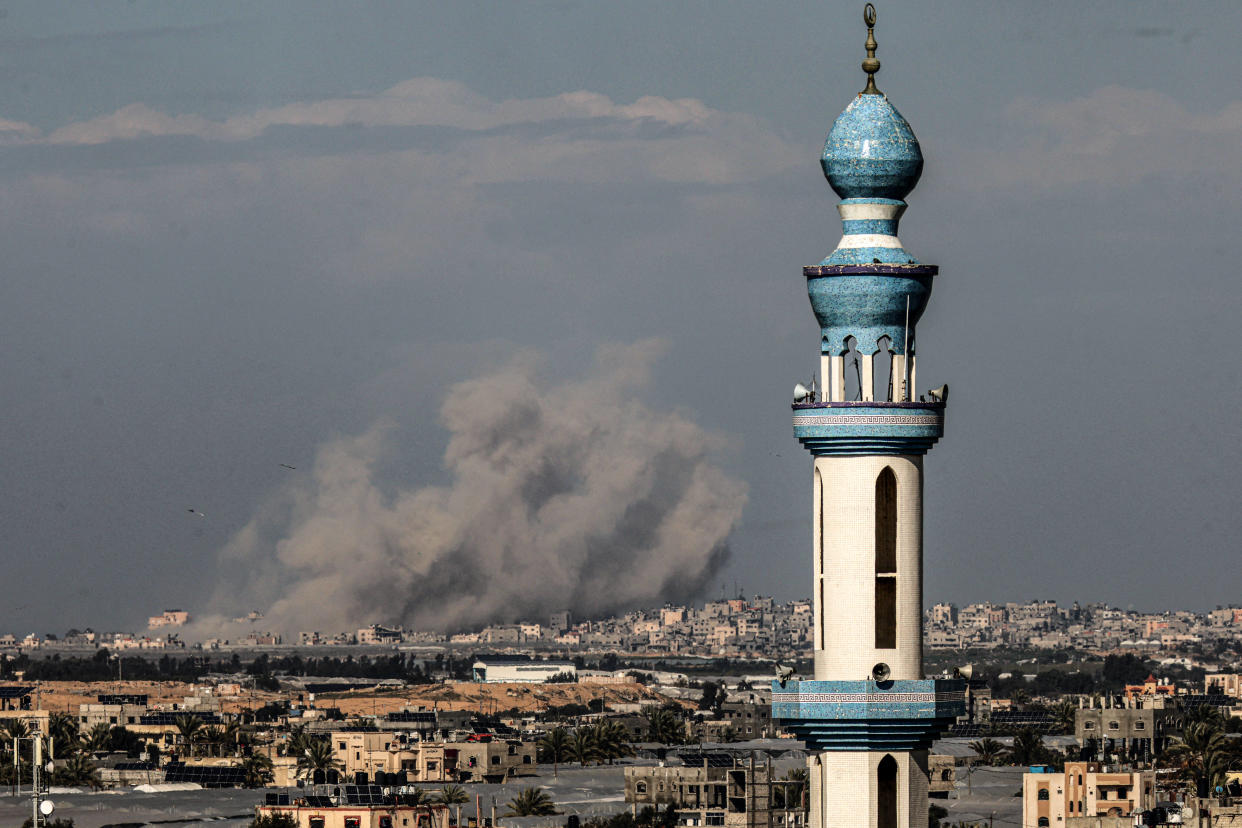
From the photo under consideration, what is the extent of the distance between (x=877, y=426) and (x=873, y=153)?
391cm

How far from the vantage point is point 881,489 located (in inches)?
1715

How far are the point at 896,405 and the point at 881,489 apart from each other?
1273 millimetres

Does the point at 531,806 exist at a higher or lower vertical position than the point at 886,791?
higher

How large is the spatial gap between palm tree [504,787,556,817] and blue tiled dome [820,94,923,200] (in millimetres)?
141617

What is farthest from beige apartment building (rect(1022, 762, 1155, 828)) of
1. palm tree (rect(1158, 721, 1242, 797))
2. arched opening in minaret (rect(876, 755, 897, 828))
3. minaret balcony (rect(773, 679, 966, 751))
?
minaret balcony (rect(773, 679, 966, 751))

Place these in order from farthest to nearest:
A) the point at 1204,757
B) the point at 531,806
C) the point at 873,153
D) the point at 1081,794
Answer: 1. the point at 1204,757
2. the point at 531,806
3. the point at 1081,794
4. the point at 873,153

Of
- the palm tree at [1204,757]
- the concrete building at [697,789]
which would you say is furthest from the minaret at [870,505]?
the concrete building at [697,789]

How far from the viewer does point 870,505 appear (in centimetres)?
4344

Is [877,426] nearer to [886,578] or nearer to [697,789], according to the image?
[886,578]

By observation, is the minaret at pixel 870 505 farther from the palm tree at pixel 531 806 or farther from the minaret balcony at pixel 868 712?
the palm tree at pixel 531 806

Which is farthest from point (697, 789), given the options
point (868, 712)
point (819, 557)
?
point (819, 557)

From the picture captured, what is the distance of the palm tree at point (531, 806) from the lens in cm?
18350

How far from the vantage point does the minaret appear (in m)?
43.2

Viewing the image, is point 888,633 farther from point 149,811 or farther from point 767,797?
point 149,811
